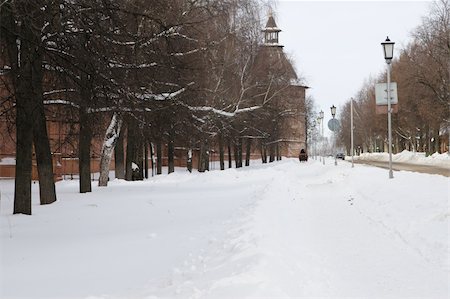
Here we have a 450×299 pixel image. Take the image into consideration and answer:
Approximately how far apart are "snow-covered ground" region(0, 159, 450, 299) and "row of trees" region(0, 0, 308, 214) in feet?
8.15

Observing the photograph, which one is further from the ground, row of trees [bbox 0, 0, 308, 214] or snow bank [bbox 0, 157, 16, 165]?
row of trees [bbox 0, 0, 308, 214]

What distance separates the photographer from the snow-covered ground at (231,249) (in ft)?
18.1

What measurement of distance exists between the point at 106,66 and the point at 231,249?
5332 millimetres

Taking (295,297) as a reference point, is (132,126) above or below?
above

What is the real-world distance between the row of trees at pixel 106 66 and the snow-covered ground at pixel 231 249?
8.15 feet

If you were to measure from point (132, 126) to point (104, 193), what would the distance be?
10.9 ft

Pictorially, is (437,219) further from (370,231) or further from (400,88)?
(400,88)

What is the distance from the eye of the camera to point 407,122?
2233 inches

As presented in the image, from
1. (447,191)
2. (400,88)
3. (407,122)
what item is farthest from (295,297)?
(407,122)

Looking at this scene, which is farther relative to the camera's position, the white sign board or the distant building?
the distant building

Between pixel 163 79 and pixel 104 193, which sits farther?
pixel 104 193

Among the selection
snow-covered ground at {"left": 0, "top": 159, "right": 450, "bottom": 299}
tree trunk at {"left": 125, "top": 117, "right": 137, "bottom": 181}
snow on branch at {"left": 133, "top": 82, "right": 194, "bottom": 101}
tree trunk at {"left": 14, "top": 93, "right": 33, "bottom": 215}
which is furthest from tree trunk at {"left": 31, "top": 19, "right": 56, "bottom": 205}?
tree trunk at {"left": 125, "top": 117, "right": 137, "bottom": 181}

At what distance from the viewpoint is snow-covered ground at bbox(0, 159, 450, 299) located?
5527 mm

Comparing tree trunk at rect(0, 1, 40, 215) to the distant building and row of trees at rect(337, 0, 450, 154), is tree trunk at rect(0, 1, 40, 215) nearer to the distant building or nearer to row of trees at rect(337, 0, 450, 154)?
the distant building
